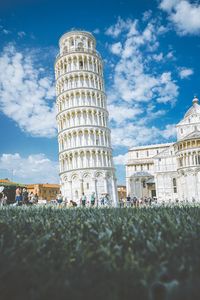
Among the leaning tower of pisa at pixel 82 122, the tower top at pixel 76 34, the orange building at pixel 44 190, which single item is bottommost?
the orange building at pixel 44 190

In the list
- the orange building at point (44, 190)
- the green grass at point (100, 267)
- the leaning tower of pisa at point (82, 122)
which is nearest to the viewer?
the green grass at point (100, 267)

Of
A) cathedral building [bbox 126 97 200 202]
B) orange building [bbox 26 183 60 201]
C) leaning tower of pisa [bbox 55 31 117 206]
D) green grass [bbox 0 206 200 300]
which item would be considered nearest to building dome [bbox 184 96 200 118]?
cathedral building [bbox 126 97 200 202]

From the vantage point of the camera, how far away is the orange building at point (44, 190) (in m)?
121

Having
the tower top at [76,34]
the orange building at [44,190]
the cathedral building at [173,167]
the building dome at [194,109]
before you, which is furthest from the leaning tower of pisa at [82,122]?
the orange building at [44,190]

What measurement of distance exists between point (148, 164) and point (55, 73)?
3980 centimetres

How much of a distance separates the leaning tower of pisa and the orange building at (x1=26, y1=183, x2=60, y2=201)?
5847 cm

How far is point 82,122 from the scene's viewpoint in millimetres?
63875

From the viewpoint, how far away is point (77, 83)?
65.9 meters

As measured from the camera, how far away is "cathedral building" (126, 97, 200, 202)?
60.0 m

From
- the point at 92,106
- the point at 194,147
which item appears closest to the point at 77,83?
the point at 92,106

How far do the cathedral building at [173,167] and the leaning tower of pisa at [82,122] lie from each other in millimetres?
13745

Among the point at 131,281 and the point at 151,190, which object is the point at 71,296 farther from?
the point at 151,190

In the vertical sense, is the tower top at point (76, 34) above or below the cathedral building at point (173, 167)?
above

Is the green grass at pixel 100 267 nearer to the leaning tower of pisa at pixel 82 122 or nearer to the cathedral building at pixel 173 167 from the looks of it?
the cathedral building at pixel 173 167
